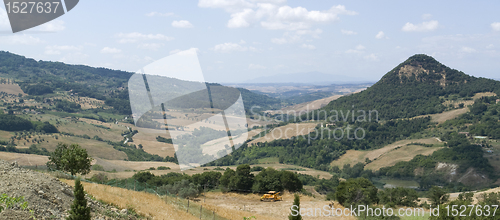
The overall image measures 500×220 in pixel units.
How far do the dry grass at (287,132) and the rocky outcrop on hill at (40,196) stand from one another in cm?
10497

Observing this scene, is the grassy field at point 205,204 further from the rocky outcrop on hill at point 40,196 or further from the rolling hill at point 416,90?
the rolling hill at point 416,90

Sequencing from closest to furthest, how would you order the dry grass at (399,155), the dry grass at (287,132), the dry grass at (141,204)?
the dry grass at (141,204), the dry grass at (399,155), the dry grass at (287,132)

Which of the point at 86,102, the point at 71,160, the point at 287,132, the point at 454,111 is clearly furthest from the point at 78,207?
the point at 86,102

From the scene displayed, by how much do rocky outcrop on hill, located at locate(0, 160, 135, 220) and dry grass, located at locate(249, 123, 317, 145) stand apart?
10497 cm

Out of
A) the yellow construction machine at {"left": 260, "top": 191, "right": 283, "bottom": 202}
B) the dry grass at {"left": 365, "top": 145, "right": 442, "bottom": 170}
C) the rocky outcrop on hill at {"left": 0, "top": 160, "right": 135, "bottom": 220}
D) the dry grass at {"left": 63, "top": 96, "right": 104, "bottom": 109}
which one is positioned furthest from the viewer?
the dry grass at {"left": 63, "top": 96, "right": 104, "bottom": 109}

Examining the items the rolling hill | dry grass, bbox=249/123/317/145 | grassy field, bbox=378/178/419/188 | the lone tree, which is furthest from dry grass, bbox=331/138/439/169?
the lone tree

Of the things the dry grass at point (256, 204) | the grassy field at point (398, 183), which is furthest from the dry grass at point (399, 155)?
the dry grass at point (256, 204)

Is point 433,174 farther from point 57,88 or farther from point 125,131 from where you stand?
point 57,88

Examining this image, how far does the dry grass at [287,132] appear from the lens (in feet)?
398

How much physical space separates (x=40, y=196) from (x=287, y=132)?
11639cm

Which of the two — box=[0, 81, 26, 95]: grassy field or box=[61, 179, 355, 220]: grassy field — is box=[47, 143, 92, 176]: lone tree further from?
box=[0, 81, 26, 95]: grassy field

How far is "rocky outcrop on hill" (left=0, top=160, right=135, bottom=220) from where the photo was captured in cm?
1104

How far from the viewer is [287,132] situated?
126 meters

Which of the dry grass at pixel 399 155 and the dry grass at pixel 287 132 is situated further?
the dry grass at pixel 287 132
